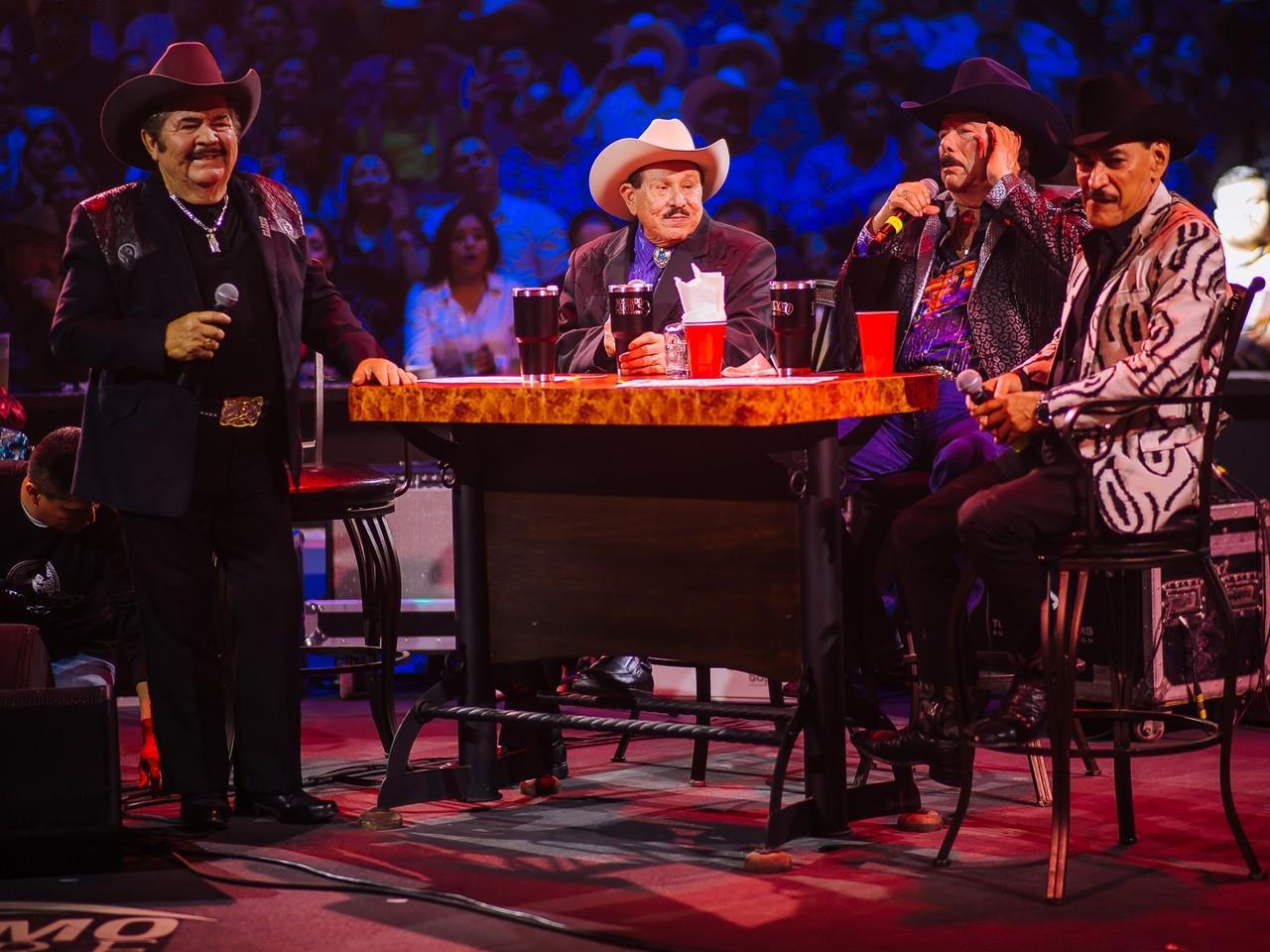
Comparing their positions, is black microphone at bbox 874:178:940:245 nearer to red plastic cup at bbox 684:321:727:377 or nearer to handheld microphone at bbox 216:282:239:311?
red plastic cup at bbox 684:321:727:377

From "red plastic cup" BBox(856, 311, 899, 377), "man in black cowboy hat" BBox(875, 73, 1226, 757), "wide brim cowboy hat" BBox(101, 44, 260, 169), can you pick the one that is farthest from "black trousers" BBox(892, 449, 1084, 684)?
"wide brim cowboy hat" BBox(101, 44, 260, 169)

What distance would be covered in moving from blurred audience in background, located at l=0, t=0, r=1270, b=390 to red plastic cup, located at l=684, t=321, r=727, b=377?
3.40 metres

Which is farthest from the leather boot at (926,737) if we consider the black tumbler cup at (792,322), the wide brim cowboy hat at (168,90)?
the wide brim cowboy hat at (168,90)

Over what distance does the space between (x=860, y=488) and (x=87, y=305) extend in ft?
6.72

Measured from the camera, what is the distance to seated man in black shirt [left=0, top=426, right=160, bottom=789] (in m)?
4.71

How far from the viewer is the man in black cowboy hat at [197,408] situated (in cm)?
418

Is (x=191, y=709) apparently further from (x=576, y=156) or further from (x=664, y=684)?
(x=576, y=156)

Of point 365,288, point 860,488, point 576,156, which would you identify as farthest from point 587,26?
→ point 860,488

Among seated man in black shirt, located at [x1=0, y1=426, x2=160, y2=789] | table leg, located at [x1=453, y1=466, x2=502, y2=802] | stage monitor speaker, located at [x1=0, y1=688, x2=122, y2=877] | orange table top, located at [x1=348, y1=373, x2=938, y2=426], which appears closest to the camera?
orange table top, located at [x1=348, y1=373, x2=938, y2=426]

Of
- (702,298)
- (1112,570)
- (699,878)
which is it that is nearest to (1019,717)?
(1112,570)

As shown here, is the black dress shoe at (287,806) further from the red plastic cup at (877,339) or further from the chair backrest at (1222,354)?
the chair backrest at (1222,354)

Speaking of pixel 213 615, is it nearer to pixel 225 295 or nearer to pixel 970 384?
pixel 225 295

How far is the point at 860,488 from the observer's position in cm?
459

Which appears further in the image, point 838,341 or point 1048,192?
point 838,341
